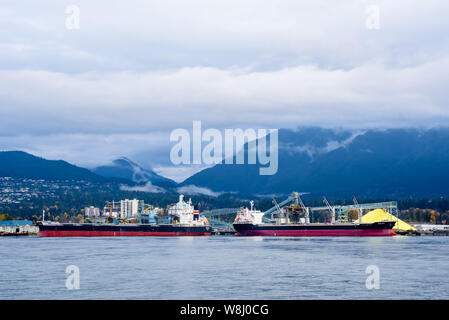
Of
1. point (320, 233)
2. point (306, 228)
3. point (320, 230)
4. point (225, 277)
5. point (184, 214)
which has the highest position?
point (184, 214)

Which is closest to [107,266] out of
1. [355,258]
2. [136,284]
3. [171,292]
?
[136,284]

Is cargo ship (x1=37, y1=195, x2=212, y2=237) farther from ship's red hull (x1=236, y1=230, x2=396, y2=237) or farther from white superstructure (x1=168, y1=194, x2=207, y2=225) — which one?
ship's red hull (x1=236, y1=230, x2=396, y2=237)

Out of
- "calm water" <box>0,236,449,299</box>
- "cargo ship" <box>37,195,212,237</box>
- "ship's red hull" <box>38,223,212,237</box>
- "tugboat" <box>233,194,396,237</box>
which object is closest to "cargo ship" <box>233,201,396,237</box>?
"tugboat" <box>233,194,396,237</box>

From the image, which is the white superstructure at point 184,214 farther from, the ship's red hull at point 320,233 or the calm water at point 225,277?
the calm water at point 225,277

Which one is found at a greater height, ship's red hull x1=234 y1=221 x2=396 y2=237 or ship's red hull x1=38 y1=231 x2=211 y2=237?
ship's red hull x1=234 y1=221 x2=396 y2=237

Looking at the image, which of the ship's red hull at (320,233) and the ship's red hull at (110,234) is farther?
the ship's red hull at (110,234)

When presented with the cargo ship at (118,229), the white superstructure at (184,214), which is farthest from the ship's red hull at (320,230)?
the white superstructure at (184,214)

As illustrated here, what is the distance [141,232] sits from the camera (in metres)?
143

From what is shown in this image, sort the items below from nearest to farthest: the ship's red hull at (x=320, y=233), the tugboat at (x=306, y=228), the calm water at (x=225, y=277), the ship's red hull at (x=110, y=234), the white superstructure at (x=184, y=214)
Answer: the calm water at (x=225, y=277) < the tugboat at (x=306, y=228) < the ship's red hull at (x=320, y=233) < the ship's red hull at (x=110, y=234) < the white superstructure at (x=184, y=214)

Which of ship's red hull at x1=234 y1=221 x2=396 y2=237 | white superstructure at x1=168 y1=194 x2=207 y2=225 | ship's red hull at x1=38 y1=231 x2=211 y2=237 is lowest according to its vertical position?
ship's red hull at x1=38 y1=231 x2=211 y2=237

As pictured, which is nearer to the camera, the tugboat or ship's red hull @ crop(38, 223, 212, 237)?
the tugboat

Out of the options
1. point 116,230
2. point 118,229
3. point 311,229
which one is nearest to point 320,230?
point 311,229

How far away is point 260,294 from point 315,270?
14231 millimetres

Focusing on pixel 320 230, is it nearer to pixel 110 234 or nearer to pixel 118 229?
pixel 118 229
